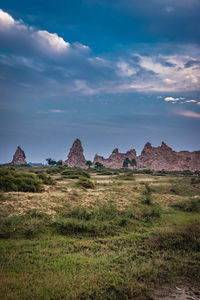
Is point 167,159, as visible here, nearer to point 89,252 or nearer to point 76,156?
point 76,156

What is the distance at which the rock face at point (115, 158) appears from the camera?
14300cm

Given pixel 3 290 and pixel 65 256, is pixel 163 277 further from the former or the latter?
pixel 3 290

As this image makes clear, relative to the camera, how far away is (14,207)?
14023 mm

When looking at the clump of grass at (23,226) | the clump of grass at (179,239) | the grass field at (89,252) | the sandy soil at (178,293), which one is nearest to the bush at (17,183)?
the grass field at (89,252)

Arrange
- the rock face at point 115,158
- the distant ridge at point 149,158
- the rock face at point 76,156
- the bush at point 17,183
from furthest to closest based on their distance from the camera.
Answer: the rock face at point 115,158
the rock face at point 76,156
the distant ridge at point 149,158
the bush at point 17,183

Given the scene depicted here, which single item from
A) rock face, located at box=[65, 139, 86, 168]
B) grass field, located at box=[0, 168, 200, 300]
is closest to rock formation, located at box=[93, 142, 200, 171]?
rock face, located at box=[65, 139, 86, 168]

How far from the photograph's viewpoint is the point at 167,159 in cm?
13262

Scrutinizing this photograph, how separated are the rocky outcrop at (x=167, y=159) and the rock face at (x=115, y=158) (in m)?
9.94

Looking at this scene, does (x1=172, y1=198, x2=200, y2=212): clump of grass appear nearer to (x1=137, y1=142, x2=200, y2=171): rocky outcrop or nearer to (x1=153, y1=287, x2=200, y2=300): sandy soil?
(x1=153, y1=287, x2=200, y2=300): sandy soil

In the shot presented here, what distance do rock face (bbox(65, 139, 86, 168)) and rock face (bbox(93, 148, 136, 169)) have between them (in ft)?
36.2

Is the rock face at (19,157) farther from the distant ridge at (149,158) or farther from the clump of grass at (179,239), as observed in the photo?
the clump of grass at (179,239)

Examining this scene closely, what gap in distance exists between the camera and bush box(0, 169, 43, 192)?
2120cm

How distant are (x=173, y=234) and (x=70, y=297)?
607cm

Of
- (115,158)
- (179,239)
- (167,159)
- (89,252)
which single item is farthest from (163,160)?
(89,252)
